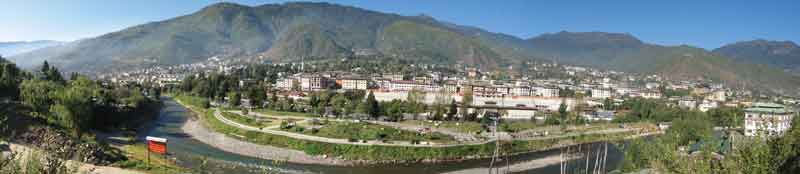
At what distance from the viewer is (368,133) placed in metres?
31.2

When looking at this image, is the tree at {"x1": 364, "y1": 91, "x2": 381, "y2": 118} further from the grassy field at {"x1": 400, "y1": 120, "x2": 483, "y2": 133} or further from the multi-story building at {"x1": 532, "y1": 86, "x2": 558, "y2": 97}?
the multi-story building at {"x1": 532, "y1": 86, "x2": 558, "y2": 97}

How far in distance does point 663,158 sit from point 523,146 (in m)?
24.2

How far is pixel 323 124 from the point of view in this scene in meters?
34.9

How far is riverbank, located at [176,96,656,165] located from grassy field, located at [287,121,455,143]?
2.00 m

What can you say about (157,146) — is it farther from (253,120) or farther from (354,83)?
(354,83)

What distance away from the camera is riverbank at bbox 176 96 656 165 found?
26.9 metres

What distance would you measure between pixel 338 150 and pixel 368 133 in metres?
3.64

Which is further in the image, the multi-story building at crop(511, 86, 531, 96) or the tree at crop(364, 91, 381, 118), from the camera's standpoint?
the multi-story building at crop(511, 86, 531, 96)

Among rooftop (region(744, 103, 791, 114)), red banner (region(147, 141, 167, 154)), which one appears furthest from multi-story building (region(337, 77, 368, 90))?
red banner (region(147, 141, 167, 154))

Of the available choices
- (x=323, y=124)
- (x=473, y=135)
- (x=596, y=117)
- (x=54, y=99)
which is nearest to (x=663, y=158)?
(x=473, y=135)

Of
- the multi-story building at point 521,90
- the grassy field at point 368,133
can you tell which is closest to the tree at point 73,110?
the grassy field at point 368,133

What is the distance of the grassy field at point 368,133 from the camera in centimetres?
3070

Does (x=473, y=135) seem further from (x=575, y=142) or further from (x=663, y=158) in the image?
(x=663, y=158)

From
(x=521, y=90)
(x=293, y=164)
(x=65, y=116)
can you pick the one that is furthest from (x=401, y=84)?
(x=65, y=116)
